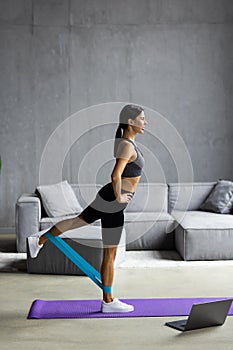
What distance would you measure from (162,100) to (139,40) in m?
0.82

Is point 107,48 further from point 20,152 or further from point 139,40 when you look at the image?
point 20,152

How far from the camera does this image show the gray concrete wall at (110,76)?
7.84 metres

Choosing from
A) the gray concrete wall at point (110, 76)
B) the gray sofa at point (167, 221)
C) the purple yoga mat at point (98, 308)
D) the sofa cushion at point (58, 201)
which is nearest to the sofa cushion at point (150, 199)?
the gray sofa at point (167, 221)

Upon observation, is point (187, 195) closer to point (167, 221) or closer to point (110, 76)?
point (167, 221)

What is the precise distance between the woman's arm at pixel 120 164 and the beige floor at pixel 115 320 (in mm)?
840

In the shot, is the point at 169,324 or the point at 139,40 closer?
the point at 169,324

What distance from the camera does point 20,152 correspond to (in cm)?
790

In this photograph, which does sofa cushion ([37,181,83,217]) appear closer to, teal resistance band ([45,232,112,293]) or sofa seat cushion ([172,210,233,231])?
sofa seat cushion ([172,210,233,231])

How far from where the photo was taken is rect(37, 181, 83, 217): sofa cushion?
6.60 m

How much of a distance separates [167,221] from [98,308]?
241 centimetres

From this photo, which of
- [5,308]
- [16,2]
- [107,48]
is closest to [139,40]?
[107,48]

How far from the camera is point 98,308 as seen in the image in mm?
4289

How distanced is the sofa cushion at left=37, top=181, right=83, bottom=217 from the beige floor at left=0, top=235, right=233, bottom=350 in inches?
48.6

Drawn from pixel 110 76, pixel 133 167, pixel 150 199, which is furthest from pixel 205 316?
pixel 110 76
